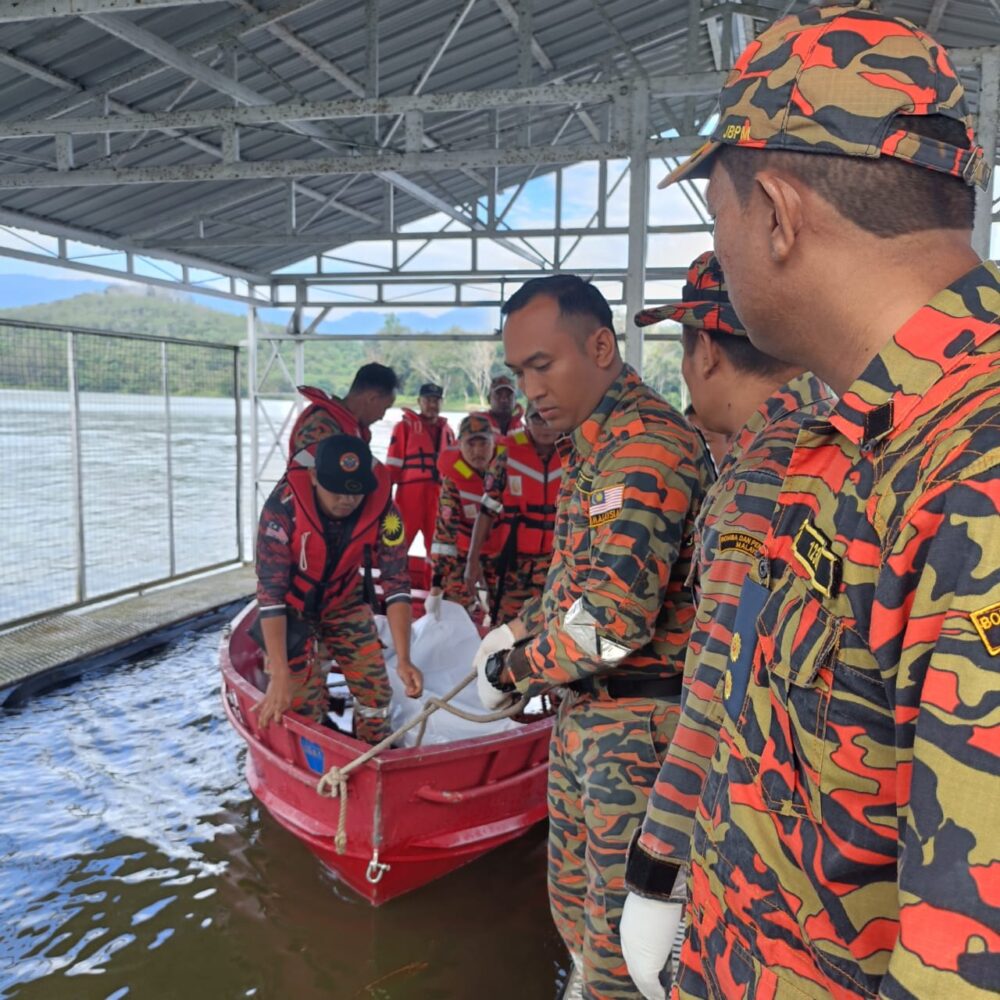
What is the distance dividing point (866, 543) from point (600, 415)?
145 cm

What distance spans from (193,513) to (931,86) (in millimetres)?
9629

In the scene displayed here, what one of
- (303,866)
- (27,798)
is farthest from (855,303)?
(27,798)

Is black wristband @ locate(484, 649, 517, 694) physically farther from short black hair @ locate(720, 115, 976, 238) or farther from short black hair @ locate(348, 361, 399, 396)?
short black hair @ locate(348, 361, 399, 396)

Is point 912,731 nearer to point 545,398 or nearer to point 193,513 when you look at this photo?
point 545,398

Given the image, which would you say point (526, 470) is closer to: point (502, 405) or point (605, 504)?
point (502, 405)

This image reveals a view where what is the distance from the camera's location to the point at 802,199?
2.75 ft

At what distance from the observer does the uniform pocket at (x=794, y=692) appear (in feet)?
2.59

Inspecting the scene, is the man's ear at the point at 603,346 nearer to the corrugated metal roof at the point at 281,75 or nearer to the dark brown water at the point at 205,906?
the dark brown water at the point at 205,906

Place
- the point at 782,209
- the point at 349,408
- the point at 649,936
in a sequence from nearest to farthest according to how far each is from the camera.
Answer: the point at 782,209, the point at 649,936, the point at 349,408

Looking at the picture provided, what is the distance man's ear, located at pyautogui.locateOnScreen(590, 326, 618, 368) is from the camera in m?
2.22

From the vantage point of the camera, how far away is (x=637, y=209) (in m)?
5.30

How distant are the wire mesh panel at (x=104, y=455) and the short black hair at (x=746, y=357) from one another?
19.2 ft

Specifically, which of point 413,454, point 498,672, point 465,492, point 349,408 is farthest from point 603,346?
point 413,454

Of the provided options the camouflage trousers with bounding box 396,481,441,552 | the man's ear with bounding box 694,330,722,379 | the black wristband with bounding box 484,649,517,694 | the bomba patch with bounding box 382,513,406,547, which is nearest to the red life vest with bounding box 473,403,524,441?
the camouflage trousers with bounding box 396,481,441,552
